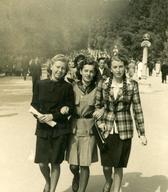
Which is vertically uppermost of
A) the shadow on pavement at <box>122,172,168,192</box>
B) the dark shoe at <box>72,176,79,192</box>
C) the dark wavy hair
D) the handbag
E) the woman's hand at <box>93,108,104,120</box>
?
the dark wavy hair

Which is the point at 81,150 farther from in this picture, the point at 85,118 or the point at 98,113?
the point at 98,113

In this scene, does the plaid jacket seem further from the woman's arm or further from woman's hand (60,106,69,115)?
woman's hand (60,106,69,115)

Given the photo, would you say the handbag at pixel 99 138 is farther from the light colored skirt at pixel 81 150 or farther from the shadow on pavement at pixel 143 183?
the shadow on pavement at pixel 143 183

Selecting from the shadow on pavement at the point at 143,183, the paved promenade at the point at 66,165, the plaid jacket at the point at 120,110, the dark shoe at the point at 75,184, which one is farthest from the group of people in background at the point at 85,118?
the shadow on pavement at the point at 143,183

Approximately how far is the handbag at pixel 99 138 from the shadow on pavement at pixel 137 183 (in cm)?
93

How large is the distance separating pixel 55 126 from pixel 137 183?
1629 millimetres

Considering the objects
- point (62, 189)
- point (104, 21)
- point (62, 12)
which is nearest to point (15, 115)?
point (62, 189)

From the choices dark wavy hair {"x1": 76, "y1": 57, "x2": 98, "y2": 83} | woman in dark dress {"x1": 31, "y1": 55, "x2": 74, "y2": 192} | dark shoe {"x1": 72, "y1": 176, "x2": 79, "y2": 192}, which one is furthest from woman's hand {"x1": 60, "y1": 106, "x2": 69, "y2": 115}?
dark shoe {"x1": 72, "y1": 176, "x2": 79, "y2": 192}

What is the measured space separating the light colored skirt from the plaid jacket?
271 mm

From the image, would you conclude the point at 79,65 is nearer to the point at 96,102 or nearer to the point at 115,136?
the point at 96,102

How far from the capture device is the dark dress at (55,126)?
5020mm

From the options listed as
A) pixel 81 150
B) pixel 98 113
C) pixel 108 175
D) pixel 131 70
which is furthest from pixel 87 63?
pixel 131 70

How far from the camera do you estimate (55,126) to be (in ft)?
16.5

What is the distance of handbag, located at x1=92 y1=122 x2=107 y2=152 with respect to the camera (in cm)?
497
